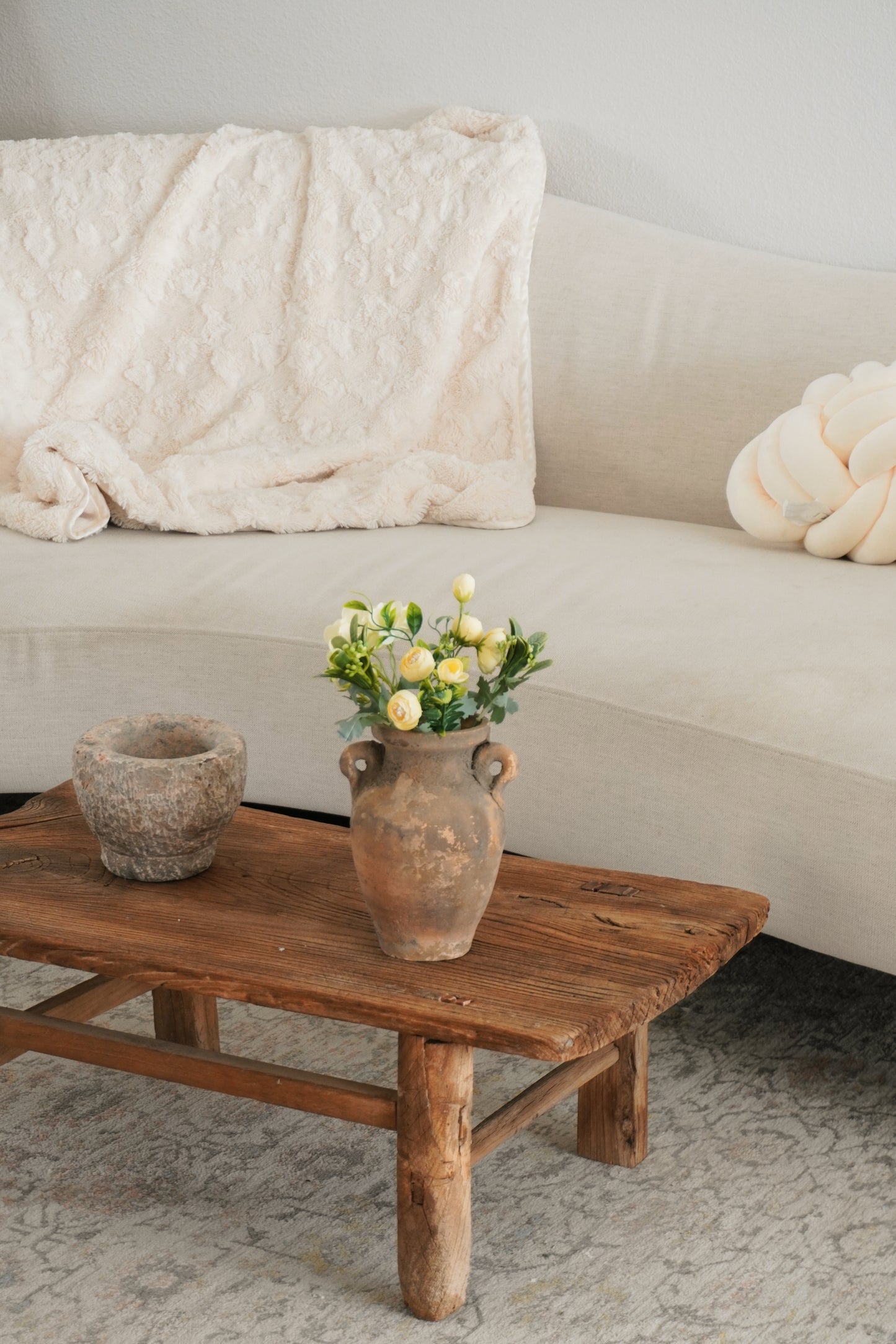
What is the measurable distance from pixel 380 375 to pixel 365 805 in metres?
1.25

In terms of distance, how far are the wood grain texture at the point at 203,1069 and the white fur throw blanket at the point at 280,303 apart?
104cm

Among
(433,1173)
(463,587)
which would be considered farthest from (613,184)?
(433,1173)

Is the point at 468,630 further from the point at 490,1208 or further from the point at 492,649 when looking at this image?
the point at 490,1208

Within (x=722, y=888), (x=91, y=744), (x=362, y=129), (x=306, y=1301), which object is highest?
(x=362, y=129)

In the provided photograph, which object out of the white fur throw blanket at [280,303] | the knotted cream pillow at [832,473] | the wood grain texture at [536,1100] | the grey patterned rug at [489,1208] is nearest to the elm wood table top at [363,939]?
the wood grain texture at [536,1100]

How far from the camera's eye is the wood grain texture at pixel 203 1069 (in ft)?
3.34

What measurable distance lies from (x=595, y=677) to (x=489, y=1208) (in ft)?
1.66

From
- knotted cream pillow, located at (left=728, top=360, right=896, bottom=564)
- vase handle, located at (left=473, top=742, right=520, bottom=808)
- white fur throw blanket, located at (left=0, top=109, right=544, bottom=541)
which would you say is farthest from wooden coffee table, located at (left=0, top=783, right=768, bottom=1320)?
white fur throw blanket, located at (left=0, top=109, right=544, bottom=541)

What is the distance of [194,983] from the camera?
0.98m

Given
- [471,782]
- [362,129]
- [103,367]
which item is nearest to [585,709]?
[471,782]

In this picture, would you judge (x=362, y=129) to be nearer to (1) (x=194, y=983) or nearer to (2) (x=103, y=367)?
(2) (x=103, y=367)

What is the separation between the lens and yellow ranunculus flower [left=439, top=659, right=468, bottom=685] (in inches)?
37.2

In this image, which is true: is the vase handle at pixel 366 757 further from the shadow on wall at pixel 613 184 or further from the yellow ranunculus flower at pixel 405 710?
the shadow on wall at pixel 613 184

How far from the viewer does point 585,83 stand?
7.39 ft
